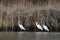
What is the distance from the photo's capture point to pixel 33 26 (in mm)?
9852

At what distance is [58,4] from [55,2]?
0.19 m

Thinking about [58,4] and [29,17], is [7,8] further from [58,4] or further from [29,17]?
[58,4]

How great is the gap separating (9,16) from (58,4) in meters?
2.64

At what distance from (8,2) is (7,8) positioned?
341 mm

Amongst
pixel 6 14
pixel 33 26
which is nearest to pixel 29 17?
pixel 33 26

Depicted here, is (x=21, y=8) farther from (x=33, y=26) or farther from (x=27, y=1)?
(x=33, y=26)

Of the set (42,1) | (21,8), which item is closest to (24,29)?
(21,8)

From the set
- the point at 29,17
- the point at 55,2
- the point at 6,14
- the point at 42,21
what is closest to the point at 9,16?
the point at 6,14

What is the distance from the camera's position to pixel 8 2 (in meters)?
10.1

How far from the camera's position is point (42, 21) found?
9898mm

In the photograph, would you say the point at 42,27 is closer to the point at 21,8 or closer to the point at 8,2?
the point at 21,8

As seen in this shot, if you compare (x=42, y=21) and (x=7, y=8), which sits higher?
(x=7, y=8)

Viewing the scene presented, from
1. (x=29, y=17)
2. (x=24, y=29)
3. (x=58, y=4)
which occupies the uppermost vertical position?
(x=58, y=4)

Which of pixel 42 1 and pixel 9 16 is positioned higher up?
pixel 42 1
